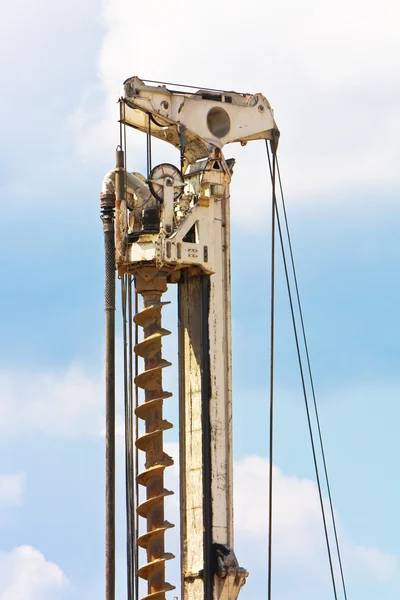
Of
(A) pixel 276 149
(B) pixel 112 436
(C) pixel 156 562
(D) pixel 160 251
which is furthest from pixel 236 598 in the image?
(A) pixel 276 149

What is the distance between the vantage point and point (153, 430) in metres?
35.7

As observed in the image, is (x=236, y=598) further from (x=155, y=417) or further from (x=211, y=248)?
(x=211, y=248)

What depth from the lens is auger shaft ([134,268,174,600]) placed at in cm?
3534

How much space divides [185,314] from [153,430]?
231 cm

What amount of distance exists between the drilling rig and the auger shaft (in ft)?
0.06

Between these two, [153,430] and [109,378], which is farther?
[109,378]

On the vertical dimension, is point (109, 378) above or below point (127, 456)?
above

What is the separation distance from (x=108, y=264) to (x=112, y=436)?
10.2ft

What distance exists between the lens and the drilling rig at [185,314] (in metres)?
35.5

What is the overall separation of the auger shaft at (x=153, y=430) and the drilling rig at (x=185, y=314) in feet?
0.06

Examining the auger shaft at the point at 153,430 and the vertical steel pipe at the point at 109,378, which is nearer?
the auger shaft at the point at 153,430

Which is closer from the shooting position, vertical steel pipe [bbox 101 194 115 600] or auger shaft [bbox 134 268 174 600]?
auger shaft [bbox 134 268 174 600]

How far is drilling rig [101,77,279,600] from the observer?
35.5 metres

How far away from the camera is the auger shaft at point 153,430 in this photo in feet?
116
